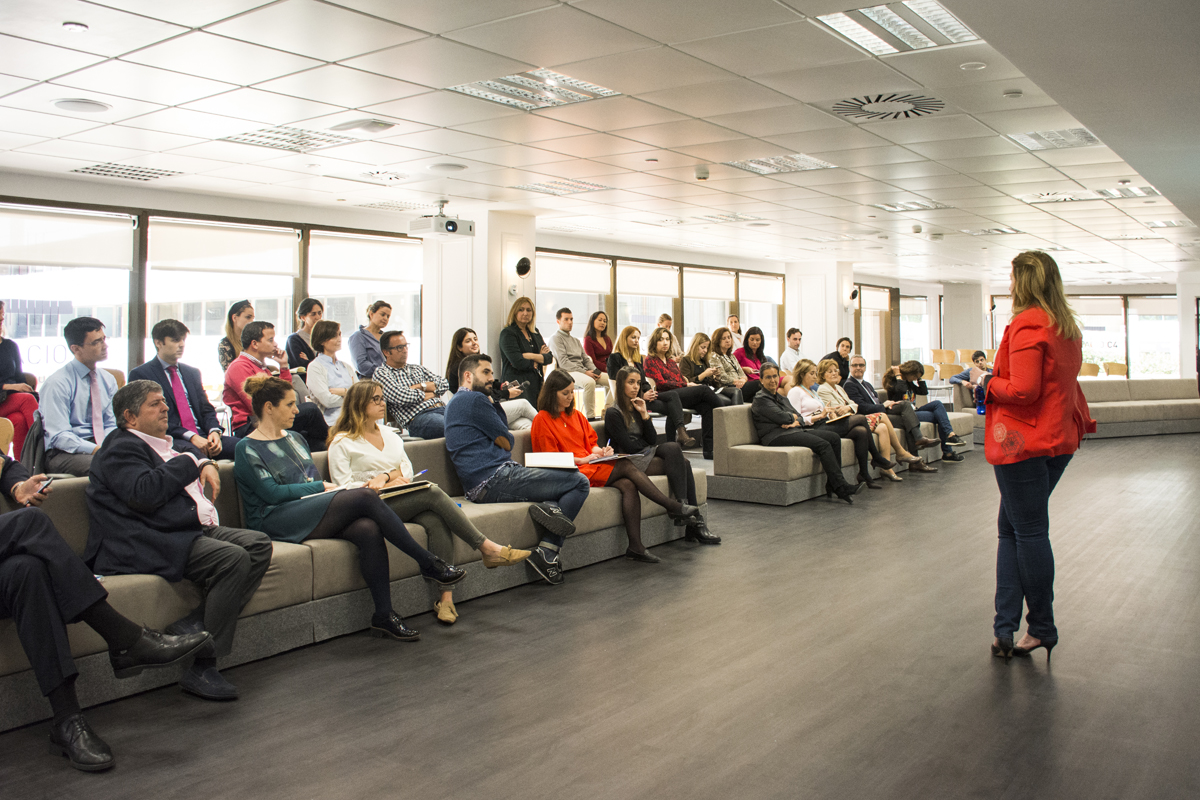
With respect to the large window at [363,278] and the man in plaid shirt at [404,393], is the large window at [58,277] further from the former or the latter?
the man in plaid shirt at [404,393]

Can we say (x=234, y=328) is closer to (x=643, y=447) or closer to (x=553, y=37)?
(x=643, y=447)

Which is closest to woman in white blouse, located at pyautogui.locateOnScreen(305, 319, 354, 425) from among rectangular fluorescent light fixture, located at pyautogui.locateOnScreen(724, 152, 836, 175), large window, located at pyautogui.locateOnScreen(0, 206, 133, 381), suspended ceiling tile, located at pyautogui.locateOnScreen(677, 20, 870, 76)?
suspended ceiling tile, located at pyautogui.locateOnScreen(677, 20, 870, 76)

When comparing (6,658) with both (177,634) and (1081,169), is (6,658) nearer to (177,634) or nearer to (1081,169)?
(177,634)

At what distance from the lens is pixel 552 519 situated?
466 centimetres

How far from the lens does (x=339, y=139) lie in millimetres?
7180

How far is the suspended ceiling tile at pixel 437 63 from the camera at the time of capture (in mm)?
5012

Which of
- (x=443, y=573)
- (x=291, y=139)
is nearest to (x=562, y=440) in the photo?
(x=443, y=573)

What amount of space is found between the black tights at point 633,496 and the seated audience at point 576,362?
179 inches

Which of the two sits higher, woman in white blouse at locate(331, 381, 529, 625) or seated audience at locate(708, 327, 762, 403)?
seated audience at locate(708, 327, 762, 403)

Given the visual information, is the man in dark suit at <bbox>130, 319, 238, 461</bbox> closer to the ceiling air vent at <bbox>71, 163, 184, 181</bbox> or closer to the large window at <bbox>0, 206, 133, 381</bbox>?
the ceiling air vent at <bbox>71, 163, 184, 181</bbox>

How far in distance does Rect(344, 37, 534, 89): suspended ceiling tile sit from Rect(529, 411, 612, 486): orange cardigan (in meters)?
2.07

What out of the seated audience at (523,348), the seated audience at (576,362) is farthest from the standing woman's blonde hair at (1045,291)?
the seated audience at (576,362)

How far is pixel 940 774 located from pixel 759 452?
465 cm

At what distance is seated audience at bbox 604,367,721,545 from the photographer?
225 inches
